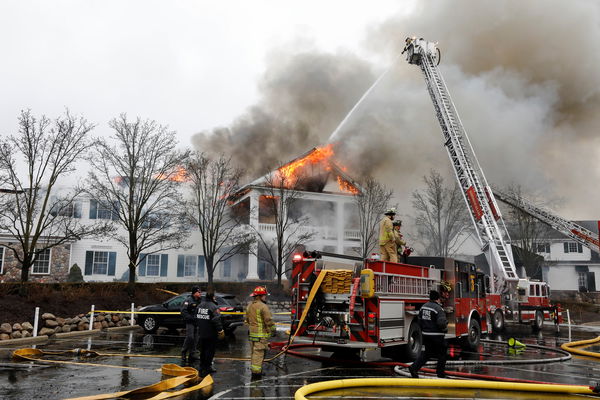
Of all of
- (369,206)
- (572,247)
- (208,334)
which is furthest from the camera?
(572,247)

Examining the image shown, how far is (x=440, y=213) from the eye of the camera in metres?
30.9

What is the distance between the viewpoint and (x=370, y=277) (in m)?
8.09

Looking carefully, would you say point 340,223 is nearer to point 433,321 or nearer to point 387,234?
point 387,234

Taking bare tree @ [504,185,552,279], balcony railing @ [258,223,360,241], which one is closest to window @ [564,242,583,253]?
bare tree @ [504,185,552,279]

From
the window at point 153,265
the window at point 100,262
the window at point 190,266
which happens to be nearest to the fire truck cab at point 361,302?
the window at point 190,266

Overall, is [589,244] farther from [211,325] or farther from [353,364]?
[211,325]

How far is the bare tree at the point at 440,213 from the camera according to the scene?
29266 millimetres

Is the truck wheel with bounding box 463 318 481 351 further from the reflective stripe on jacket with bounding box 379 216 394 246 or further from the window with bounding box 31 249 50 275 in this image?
the window with bounding box 31 249 50 275

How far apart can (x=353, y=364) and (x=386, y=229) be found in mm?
2867

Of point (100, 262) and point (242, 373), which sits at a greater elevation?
point (100, 262)

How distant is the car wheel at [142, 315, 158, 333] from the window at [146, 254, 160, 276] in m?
14.1

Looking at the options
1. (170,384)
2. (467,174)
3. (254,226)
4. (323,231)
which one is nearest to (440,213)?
(323,231)

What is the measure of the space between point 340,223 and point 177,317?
18694 mm

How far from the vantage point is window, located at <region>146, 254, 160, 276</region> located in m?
28.2
